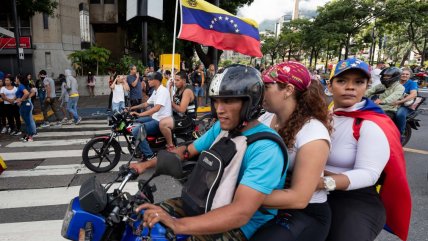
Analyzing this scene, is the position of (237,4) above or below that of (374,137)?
above

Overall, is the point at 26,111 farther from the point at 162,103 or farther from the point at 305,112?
the point at 305,112

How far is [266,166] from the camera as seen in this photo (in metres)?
1.50

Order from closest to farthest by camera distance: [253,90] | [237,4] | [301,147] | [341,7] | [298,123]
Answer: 1. [253,90]
2. [301,147]
3. [298,123]
4. [237,4]
5. [341,7]

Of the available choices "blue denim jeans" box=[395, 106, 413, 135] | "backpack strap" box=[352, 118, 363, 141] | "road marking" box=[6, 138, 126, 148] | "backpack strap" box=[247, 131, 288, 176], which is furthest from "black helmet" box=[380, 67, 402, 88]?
"road marking" box=[6, 138, 126, 148]

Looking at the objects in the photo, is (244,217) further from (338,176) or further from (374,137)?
(374,137)

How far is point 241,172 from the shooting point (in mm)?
1576

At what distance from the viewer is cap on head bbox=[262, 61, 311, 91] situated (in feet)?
6.15

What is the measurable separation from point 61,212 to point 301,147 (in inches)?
144

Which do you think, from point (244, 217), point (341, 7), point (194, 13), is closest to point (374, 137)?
point (244, 217)

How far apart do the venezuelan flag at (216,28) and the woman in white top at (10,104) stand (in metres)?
5.39

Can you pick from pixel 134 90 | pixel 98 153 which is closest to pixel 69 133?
pixel 134 90

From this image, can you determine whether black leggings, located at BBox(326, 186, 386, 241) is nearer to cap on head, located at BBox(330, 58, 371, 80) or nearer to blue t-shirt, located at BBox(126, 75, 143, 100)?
cap on head, located at BBox(330, 58, 371, 80)

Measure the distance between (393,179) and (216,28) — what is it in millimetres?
5992

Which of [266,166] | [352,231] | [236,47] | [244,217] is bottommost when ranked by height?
[352,231]
